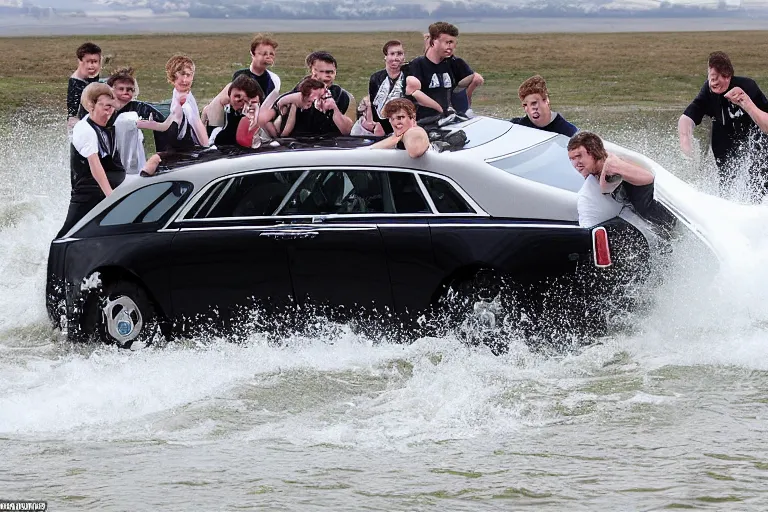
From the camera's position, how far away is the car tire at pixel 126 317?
9.04 m

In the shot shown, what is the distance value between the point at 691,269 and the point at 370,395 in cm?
210

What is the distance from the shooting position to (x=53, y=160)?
21.9m

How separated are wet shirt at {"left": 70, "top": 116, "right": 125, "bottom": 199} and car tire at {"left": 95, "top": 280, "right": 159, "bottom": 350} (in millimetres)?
884

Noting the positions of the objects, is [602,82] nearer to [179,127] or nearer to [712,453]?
[179,127]

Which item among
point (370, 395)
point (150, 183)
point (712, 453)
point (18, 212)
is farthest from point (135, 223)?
point (18, 212)

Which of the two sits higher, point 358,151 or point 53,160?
point 358,151

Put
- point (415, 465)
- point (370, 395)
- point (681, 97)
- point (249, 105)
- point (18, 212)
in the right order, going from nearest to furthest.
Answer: point (415, 465)
point (370, 395)
point (249, 105)
point (18, 212)
point (681, 97)

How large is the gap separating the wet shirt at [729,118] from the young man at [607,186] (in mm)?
2862

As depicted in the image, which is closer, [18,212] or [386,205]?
[386,205]

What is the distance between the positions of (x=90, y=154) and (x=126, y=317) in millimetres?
1334

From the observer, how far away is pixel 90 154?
971 centimetres

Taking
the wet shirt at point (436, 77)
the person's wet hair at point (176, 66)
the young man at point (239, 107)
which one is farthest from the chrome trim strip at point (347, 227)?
the wet shirt at point (436, 77)

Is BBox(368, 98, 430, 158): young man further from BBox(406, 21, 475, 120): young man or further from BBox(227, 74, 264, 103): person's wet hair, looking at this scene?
BBox(406, 21, 475, 120): young man

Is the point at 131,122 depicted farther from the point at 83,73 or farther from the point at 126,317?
the point at 83,73
